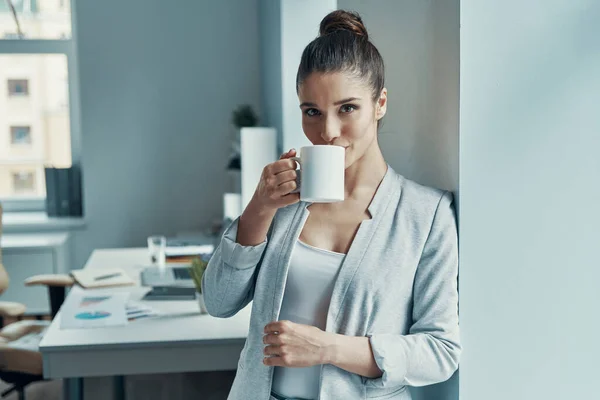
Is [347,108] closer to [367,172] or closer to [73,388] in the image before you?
[367,172]

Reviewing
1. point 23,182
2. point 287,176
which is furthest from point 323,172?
point 23,182

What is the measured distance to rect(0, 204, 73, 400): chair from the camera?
2725mm

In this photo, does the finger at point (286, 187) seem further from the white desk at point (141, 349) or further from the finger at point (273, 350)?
the white desk at point (141, 349)

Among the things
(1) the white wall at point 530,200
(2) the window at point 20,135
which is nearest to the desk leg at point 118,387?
(1) the white wall at point 530,200

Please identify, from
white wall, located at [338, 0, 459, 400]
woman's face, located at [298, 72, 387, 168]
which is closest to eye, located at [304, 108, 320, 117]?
woman's face, located at [298, 72, 387, 168]

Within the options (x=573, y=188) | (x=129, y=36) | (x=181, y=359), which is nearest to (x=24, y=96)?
(x=129, y=36)

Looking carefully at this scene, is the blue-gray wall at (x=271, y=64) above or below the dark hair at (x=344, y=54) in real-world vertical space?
above

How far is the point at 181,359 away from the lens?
2.12 m

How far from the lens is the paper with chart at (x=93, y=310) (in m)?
2.26

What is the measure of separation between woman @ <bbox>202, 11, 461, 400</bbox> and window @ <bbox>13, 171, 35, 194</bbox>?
4305 millimetres

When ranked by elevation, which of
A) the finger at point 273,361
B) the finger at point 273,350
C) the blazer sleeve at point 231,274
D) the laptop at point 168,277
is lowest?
the laptop at point 168,277

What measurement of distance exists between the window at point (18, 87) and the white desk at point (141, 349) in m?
3.44

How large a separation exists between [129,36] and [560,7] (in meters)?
3.98

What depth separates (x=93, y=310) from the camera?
2.43m
